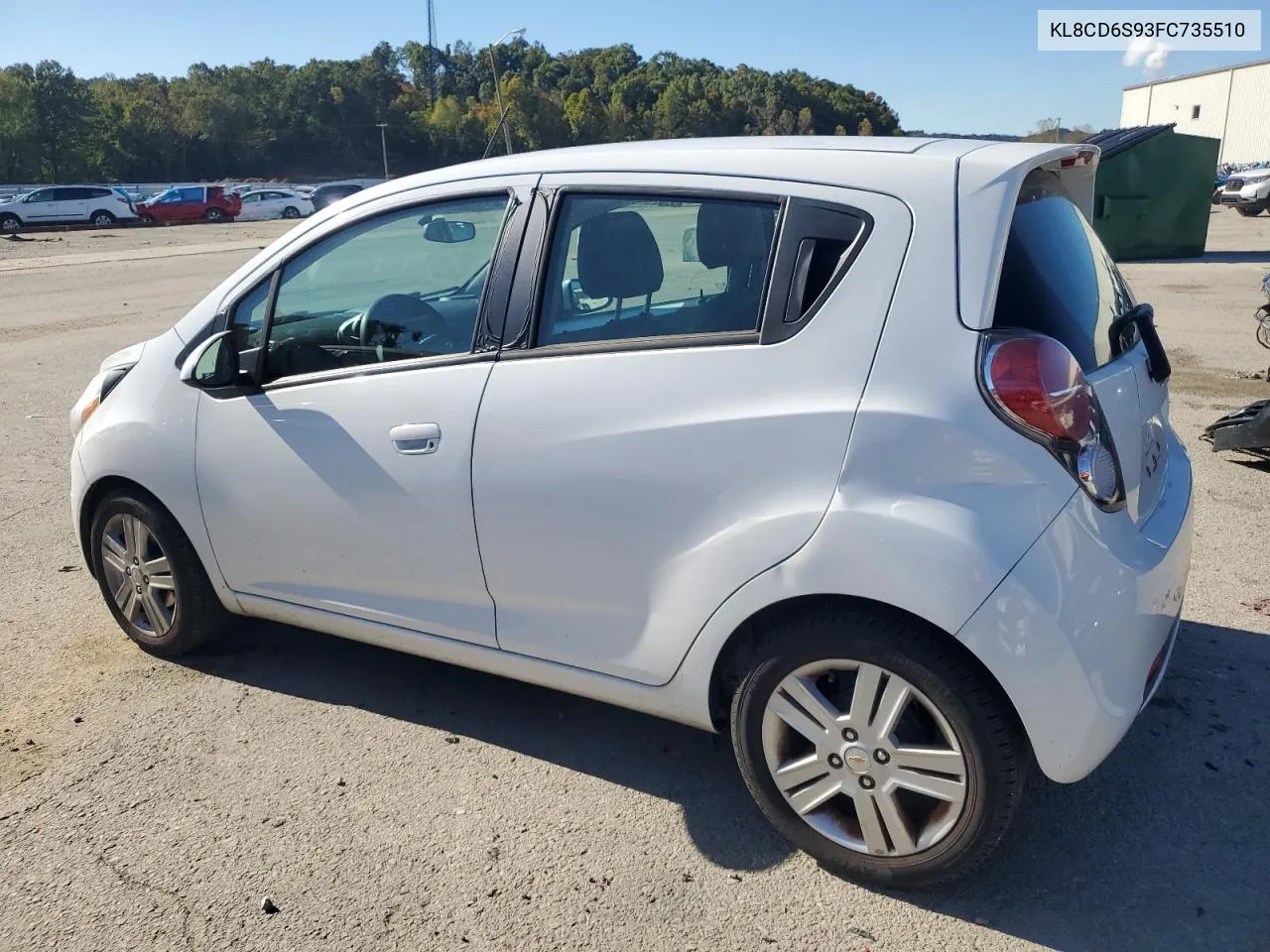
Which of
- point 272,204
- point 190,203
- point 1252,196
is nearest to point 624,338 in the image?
point 1252,196

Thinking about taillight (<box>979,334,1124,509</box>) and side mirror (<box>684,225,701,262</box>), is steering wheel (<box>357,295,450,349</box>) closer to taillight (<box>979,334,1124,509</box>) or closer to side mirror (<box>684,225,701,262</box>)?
side mirror (<box>684,225,701,262</box>)

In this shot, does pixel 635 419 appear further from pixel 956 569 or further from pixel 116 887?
pixel 116 887

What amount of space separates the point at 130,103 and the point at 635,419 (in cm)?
10485

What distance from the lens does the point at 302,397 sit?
11.0 feet

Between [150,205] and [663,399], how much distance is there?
4895 centimetres

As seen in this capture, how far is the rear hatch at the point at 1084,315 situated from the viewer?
98.7 inches

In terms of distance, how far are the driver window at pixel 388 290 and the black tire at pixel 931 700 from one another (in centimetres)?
126

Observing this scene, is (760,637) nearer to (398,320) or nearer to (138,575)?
(398,320)

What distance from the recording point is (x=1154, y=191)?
18.5 metres

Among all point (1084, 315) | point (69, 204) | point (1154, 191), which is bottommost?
point (69, 204)

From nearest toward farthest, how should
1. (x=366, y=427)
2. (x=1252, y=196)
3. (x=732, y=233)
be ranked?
(x=732, y=233), (x=366, y=427), (x=1252, y=196)

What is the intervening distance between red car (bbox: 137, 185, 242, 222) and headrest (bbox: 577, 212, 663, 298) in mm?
48139

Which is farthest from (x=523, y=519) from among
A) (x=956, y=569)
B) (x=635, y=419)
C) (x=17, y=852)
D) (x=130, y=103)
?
(x=130, y=103)

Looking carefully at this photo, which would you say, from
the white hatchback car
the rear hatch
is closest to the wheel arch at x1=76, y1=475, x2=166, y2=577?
the white hatchback car
